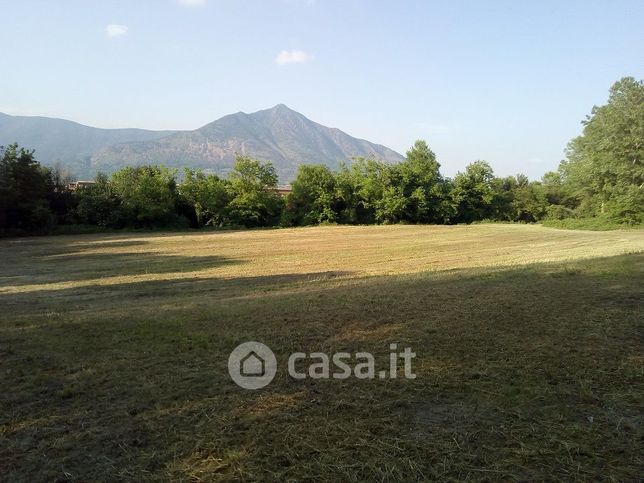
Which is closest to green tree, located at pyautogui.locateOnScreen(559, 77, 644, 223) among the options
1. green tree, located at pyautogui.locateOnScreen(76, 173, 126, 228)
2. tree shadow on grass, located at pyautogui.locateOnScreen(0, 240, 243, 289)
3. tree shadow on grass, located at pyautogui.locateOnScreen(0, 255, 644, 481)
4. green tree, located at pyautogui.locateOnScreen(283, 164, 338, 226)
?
green tree, located at pyautogui.locateOnScreen(283, 164, 338, 226)

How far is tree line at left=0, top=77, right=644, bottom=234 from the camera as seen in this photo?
43.1 meters

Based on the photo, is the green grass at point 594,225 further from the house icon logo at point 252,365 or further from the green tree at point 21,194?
the green tree at point 21,194

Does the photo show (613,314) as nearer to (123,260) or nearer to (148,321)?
(148,321)

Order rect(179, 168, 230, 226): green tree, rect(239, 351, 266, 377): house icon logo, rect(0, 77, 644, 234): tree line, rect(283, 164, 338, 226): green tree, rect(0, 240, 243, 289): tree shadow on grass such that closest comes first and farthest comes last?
rect(239, 351, 266, 377): house icon logo < rect(0, 240, 243, 289): tree shadow on grass < rect(0, 77, 644, 234): tree line < rect(179, 168, 230, 226): green tree < rect(283, 164, 338, 226): green tree

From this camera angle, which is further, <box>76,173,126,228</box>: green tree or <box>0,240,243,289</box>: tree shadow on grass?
<box>76,173,126,228</box>: green tree

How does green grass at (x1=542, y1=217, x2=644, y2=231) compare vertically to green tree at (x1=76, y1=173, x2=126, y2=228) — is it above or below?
below

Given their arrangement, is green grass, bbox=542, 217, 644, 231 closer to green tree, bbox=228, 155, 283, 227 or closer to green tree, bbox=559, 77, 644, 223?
green tree, bbox=559, 77, 644, 223

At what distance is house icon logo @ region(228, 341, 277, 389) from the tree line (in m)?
45.0

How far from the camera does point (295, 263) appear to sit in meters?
20.8

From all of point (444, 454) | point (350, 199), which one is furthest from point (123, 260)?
point (350, 199)

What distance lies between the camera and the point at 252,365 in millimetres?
4836

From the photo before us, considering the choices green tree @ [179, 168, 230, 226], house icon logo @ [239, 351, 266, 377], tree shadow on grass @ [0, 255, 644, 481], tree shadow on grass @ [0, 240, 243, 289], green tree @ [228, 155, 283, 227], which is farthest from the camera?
green tree @ [228, 155, 283, 227]

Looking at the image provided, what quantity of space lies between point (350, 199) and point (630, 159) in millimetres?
32928

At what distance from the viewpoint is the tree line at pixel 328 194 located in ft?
141
